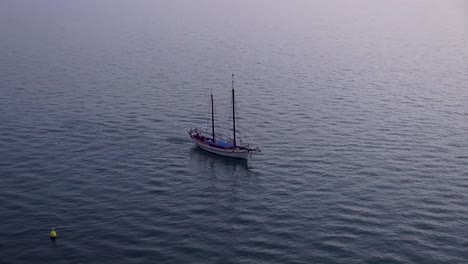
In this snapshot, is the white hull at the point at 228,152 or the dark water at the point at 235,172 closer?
the dark water at the point at 235,172

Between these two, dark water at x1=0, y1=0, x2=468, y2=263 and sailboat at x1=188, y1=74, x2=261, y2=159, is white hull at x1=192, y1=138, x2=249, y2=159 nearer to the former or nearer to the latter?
sailboat at x1=188, y1=74, x2=261, y2=159

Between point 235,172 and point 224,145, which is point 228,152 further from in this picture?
point 235,172

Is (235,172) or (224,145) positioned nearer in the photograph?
(235,172)

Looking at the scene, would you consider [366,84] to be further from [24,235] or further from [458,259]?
[24,235]

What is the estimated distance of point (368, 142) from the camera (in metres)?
114

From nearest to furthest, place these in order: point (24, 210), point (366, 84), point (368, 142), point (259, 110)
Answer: point (24, 210), point (368, 142), point (259, 110), point (366, 84)

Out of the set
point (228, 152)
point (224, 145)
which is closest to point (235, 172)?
point (228, 152)

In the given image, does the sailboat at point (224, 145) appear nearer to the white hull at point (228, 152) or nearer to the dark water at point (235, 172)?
the white hull at point (228, 152)

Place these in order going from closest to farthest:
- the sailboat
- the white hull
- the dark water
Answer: the dark water, the white hull, the sailboat

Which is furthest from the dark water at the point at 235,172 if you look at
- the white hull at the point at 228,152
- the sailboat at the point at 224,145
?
the sailboat at the point at 224,145

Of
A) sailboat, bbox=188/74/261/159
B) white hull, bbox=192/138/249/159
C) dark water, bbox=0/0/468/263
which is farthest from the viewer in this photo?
sailboat, bbox=188/74/261/159

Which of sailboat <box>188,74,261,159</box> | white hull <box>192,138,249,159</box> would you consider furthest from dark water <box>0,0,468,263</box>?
sailboat <box>188,74,261,159</box>

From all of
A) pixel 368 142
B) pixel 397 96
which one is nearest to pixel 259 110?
pixel 368 142

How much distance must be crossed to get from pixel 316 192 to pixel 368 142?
28.8 metres
